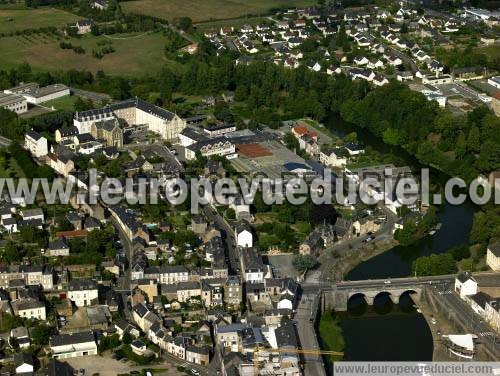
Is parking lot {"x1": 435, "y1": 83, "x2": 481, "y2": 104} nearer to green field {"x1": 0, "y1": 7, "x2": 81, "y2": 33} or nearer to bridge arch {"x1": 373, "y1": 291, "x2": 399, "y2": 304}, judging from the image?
bridge arch {"x1": 373, "y1": 291, "x2": 399, "y2": 304}

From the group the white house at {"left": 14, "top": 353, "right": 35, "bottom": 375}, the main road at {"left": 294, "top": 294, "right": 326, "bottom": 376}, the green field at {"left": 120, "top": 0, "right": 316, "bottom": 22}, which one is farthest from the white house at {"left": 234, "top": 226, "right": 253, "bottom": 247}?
the green field at {"left": 120, "top": 0, "right": 316, "bottom": 22}

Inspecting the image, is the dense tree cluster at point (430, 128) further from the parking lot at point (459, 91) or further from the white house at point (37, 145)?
the white house at point (37, 145)

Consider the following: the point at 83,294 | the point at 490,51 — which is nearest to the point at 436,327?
the point at 83,294

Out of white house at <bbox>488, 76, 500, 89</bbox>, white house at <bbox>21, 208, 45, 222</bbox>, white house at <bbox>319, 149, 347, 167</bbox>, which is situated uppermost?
white house at <bbox>21, 208, 45, 222</bbox>

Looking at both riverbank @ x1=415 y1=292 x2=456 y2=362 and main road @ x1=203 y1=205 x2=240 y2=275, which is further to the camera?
main road @ x1=203 y1=205 x2=240 y2=275

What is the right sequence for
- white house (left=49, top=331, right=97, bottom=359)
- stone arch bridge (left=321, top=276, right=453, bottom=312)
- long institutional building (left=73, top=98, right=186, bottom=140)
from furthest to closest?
long institutional building (left=73, top=98, right=186, bottom=140)
stone arch bridge (left=321, top=276, right=453, bottom=312)
white house (left=49, top=331, right=97, bottom=359)

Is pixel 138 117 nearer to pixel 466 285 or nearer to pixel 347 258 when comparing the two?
pixel 347 258
